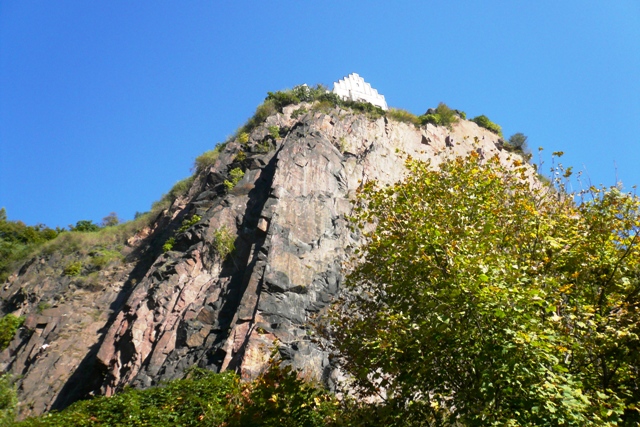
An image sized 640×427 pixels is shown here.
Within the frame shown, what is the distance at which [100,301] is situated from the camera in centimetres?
2720

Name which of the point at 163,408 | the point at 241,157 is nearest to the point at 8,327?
the point at 241,157

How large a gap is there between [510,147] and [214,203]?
77.4ft

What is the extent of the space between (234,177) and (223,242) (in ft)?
19.3

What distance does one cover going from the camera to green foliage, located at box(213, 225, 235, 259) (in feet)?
72.4

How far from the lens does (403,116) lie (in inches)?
1316

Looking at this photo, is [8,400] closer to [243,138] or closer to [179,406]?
[179,406]

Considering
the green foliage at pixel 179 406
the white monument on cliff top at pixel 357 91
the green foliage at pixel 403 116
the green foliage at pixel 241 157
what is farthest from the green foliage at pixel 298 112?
the green foliage at pixel 179 406

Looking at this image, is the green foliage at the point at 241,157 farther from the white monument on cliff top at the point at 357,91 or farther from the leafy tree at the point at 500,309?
the leafy tree at the point at 500,309

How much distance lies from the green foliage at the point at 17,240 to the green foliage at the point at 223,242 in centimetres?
2203

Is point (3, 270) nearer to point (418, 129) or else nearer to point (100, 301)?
point (100, 301)

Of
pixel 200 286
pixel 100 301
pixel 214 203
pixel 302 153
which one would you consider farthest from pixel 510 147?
pixel 100 301

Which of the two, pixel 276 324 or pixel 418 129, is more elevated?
pixel 418 129

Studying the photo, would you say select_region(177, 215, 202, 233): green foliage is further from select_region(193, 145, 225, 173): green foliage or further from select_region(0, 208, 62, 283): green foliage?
select_region(0, 208, 62, 283): green foliage

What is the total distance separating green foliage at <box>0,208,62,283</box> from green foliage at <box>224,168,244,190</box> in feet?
63.8
